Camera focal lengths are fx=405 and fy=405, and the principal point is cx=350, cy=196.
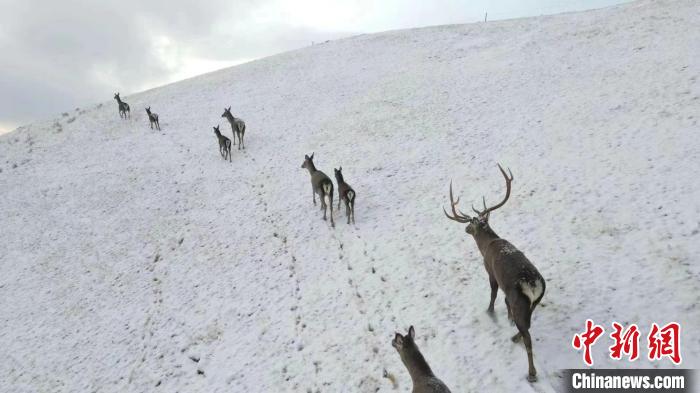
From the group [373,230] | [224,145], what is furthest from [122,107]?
[373,230]

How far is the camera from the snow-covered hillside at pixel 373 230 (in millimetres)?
8398

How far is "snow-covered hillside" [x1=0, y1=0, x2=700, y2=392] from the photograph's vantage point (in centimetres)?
840

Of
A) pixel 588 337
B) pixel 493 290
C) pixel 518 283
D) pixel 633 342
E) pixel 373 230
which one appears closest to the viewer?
pixel 518 283

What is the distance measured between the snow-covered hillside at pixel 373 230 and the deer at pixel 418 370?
1.34 m

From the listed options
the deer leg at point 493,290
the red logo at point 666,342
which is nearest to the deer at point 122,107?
the deer leg at point 493,290

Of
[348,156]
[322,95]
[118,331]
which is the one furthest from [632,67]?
[118,331]

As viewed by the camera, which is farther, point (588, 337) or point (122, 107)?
point (122, 107)

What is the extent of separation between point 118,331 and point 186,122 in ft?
67.9

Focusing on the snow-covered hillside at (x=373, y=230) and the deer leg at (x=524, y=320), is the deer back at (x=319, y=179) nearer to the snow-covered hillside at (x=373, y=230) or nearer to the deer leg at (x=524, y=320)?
the snow-covered hillside at (x=373, y=230)

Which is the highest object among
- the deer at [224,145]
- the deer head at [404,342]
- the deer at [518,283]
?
the deer at [224,145]

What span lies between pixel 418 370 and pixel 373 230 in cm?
763

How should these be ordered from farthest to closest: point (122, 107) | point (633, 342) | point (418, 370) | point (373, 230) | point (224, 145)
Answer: point (122, 107) → point (224, 145) → point (373, 230) → point (633, 342) → point (418, 370)

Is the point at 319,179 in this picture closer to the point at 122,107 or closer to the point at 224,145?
the point at 224,145

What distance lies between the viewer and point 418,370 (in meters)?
6.17
